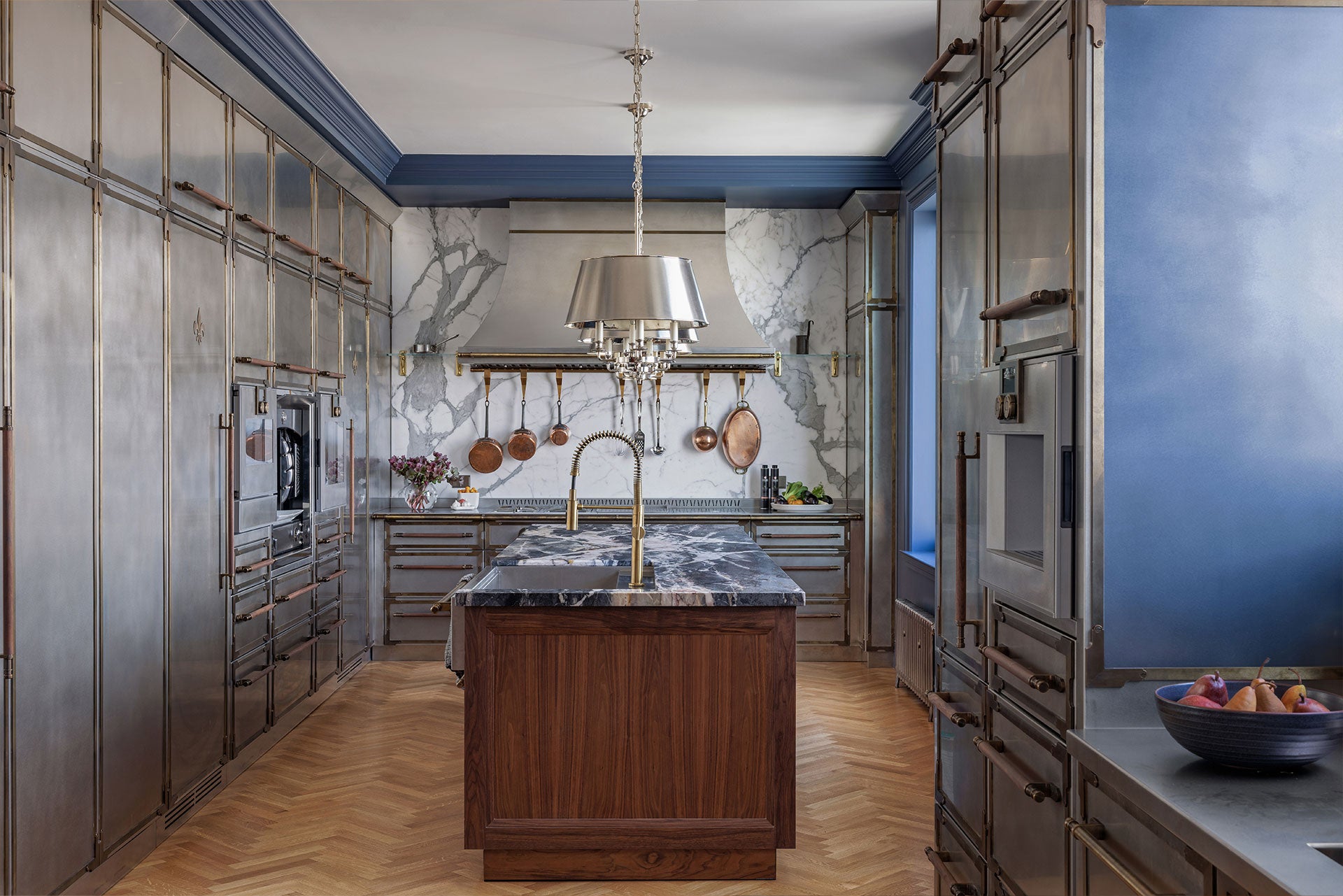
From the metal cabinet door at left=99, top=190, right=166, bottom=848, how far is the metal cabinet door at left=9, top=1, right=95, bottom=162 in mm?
248

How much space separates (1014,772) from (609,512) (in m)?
4.00

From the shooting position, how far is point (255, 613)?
148 inches

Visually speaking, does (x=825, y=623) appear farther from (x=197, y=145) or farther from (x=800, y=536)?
(x=197, y=145)

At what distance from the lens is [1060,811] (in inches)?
73.0

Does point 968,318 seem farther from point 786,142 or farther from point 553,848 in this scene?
point 786,142

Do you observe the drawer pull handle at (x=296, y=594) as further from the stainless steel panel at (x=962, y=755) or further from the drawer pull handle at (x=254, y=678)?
the stainless steel panel at (x=962, y=755)

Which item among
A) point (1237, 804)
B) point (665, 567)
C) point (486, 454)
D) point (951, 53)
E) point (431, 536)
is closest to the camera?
→ point (1237, 804)

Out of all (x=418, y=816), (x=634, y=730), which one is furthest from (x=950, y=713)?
(x=418, y=816)

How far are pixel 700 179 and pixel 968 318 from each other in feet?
11.2

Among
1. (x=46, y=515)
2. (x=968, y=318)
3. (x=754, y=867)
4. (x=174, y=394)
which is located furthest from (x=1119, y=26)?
(x=174, y=394)

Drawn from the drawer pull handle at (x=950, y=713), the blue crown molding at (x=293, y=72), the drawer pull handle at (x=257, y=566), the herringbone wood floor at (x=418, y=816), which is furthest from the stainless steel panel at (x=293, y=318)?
the drawer pull handle at (x=950, y=713)

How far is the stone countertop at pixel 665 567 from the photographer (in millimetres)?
2795

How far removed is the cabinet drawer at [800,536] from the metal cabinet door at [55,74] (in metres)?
4.00

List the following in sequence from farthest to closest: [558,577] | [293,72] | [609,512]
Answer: [609,512] < [293,72] < [558,577]
